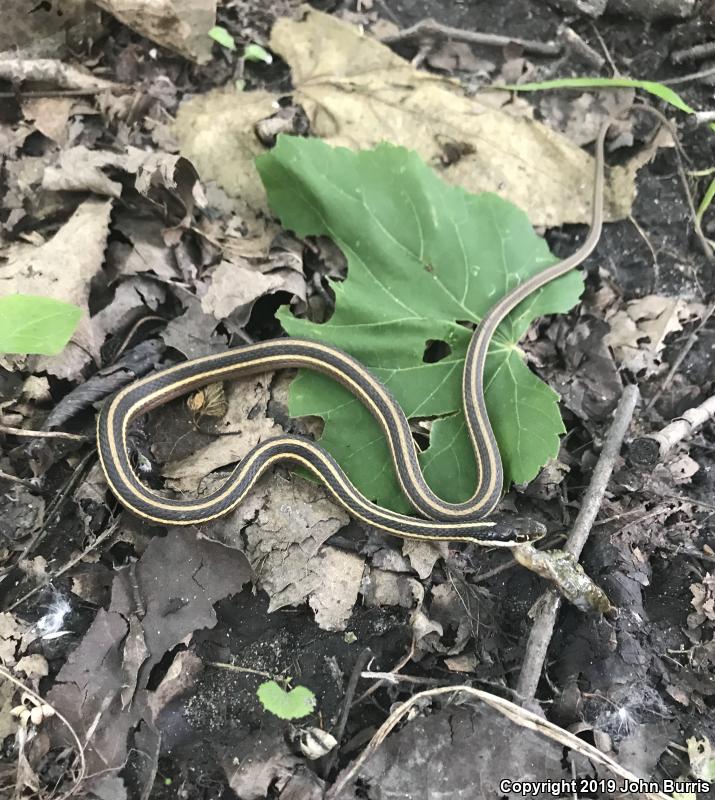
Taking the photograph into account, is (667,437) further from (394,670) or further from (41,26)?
(41,26)

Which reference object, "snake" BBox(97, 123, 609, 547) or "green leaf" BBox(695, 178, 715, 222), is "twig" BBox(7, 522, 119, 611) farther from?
"green leaf" BBox(695, 178, 715, 222)

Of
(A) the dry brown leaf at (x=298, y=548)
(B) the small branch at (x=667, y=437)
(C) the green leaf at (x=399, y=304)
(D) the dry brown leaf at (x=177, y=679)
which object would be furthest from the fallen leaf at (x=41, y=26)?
(B) the small branch at (x=667, y=437)

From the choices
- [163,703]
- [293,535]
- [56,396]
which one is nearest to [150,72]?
[56,396]

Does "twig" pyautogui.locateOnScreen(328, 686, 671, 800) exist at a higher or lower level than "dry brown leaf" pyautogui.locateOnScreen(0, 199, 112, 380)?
lower

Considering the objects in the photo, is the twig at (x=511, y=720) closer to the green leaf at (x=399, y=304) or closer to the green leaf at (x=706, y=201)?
the green leaf at (x=399, y=304)

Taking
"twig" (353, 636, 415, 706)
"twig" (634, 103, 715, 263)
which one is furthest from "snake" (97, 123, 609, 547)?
"twig" (634, 103, 715, 263)
